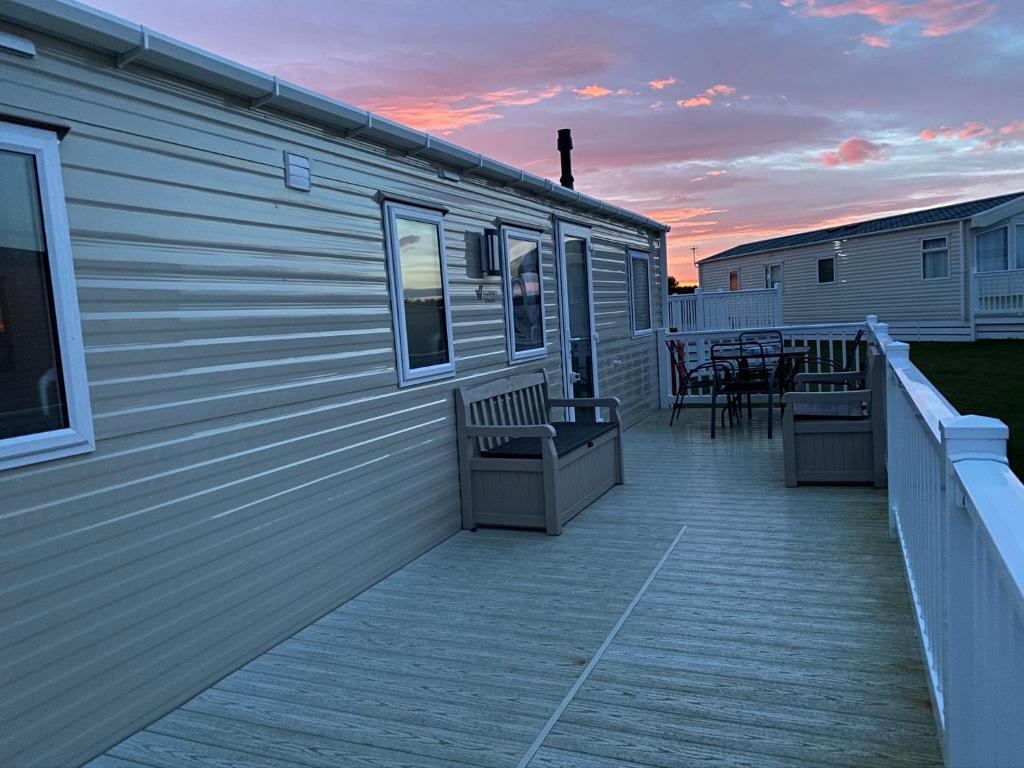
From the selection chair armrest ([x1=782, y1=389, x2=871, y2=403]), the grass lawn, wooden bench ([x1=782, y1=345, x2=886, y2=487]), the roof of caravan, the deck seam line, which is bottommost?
the deck seam line

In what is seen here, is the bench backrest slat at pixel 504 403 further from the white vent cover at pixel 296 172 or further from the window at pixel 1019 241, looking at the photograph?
the window at pixel 1019 241

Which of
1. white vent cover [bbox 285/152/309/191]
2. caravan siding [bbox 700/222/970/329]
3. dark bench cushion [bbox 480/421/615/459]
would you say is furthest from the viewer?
caravan siding [bbox 700/222/970/329]

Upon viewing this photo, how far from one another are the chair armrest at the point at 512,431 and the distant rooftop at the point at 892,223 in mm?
16599

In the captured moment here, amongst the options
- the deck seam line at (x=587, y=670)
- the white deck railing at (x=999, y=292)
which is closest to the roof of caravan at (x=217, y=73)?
the deck seam line at (x=587, y=670)

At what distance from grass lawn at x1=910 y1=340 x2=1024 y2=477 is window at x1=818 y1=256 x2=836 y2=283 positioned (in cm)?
405

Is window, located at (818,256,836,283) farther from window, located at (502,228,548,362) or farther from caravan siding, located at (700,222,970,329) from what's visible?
window, located at (502,228,548,362)

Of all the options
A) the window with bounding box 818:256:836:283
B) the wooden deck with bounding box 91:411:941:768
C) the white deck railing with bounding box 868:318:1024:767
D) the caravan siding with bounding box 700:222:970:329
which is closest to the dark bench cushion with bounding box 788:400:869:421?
the wooden deck with bounding box 91:411:941:768

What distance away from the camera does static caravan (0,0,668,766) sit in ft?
7.63

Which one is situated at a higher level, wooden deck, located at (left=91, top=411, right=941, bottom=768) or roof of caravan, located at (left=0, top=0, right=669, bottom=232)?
roof of caravan, located at (left=0, top=0, right=669, bottom=232)

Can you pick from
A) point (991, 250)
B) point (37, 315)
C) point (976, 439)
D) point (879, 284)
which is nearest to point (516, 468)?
point (37, 315)

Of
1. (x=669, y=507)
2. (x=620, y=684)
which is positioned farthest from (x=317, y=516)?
(x=669, y=507)

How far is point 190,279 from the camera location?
9.64ft

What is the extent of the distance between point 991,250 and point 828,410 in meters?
14.8

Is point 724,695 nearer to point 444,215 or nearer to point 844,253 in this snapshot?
point 444,215
